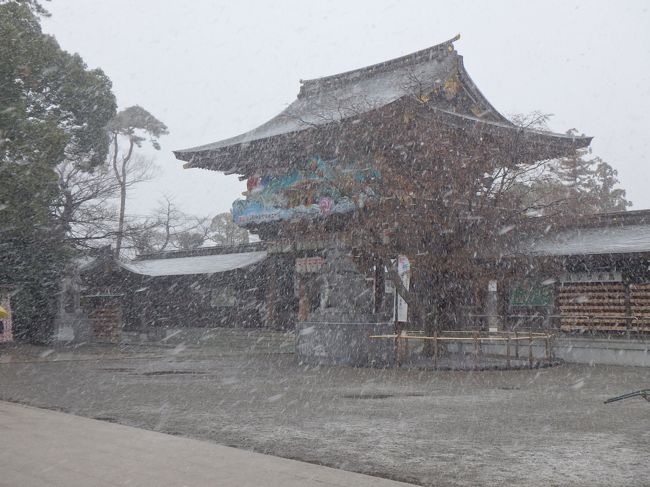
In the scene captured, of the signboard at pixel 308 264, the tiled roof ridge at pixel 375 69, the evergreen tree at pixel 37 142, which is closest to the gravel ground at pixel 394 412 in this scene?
the evergreen tree at pixel 37 142

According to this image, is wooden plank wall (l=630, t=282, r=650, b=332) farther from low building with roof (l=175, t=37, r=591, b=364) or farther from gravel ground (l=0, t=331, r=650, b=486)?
low building with roof (l=175, t=37, r=591, b=364)

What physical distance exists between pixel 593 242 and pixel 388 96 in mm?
7274

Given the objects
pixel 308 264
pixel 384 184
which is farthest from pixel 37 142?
pixel 308 264

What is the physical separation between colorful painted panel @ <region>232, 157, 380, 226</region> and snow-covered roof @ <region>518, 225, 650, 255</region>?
4.75m

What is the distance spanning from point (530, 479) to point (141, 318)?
26.1 m

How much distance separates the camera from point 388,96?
20.8 m

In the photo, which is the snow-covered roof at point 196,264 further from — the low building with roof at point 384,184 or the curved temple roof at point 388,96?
the low building with roof at point 384,184

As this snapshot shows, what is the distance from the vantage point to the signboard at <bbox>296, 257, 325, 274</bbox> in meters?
23.1

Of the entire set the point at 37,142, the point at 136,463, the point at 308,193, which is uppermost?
the point at 37,142

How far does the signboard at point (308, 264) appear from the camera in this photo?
75.9ft

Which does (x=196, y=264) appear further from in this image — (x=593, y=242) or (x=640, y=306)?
(x=640, y=306)

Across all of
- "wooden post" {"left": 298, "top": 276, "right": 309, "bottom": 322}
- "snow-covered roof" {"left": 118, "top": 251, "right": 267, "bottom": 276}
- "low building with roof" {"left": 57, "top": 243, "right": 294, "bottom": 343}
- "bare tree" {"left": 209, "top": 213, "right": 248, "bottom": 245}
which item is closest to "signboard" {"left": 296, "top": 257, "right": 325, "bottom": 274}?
"wooden post" {"left": 298, "top": 276, "right": 309, "bottom": 322}

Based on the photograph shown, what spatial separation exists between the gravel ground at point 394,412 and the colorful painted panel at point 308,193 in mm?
4031

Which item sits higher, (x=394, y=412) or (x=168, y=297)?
(x=168, y=297)
